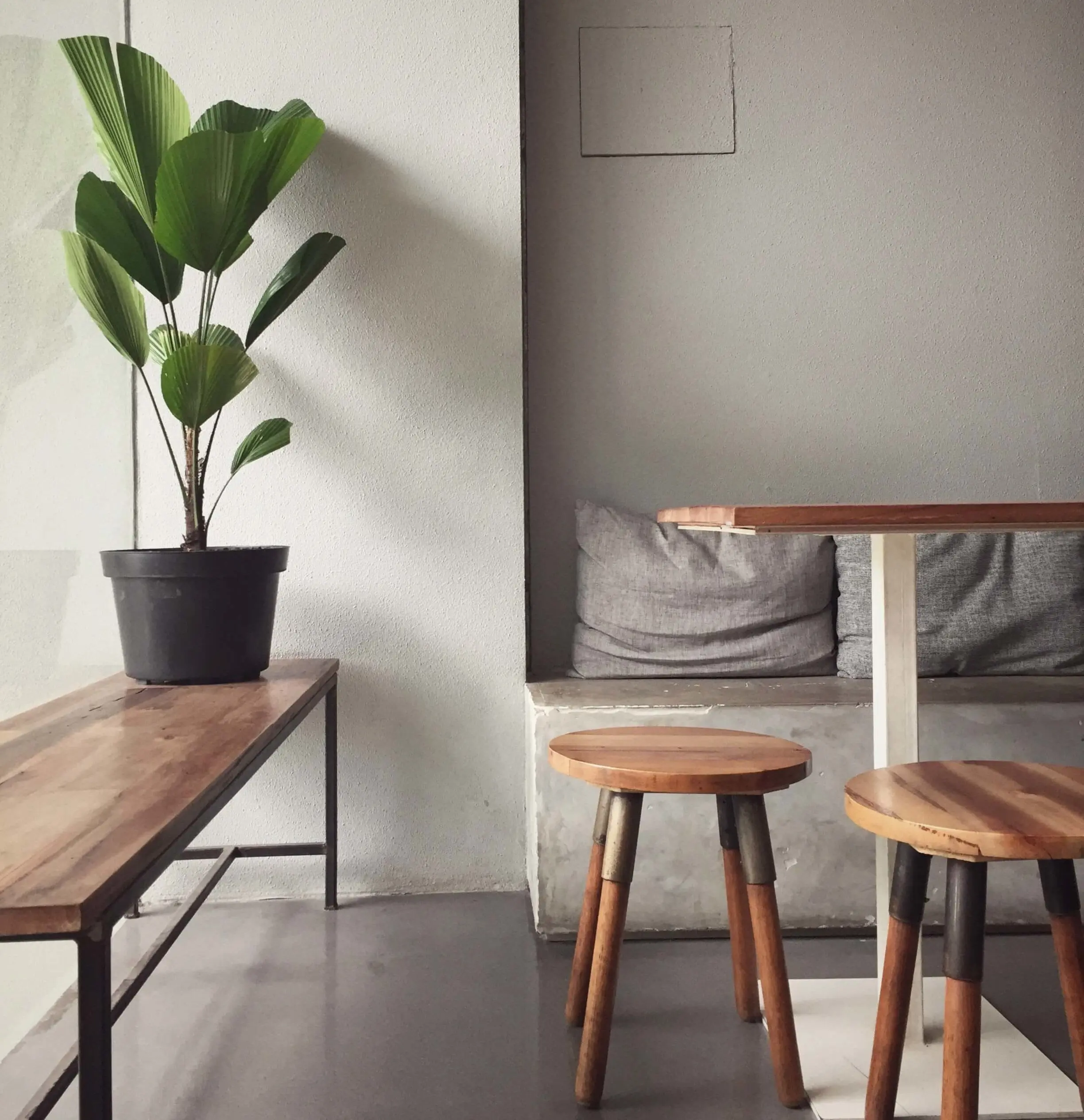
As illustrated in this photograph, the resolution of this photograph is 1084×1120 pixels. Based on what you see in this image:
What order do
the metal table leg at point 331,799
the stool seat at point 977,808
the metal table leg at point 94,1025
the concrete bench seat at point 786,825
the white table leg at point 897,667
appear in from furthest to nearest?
the metal table leg at point 331,799, the concrete bench seat at point 786,825, the white table leg at point 897,667, the stool seat at point 977,808, the metal table leg at point 94,1025

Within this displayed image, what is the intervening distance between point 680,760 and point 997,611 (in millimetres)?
1355

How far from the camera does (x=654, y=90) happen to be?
2924 millimetres

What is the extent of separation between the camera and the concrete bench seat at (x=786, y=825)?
2.33 meters

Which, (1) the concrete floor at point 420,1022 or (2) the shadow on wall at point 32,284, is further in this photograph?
(2) the shadow on wall at point 32,284

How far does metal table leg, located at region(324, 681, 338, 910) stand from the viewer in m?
2.50

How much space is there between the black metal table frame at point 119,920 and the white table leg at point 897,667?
0.99 m

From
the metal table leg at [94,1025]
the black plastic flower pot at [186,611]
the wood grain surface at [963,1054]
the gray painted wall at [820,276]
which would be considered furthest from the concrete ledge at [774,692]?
the metal table leg at [94,1025]

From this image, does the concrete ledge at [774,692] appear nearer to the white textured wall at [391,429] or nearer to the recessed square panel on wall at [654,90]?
the white textured wall at [391,429]

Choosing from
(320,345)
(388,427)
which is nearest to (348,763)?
(388,427)

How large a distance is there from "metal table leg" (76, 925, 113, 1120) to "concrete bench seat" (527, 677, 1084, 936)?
1.53 m

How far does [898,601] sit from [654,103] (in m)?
1.74

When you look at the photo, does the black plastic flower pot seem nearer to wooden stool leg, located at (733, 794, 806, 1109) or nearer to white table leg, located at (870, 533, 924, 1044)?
wooden stool leg, located at (733, 794, 806, 1109)

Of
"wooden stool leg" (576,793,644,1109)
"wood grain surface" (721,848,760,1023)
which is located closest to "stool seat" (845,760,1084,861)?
"wooden stool leg" (576,793,644,1109)

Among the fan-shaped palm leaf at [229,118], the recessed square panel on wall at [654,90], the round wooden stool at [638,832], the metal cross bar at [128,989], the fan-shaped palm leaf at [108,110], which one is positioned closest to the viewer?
the metal cross bar at [128,989]
